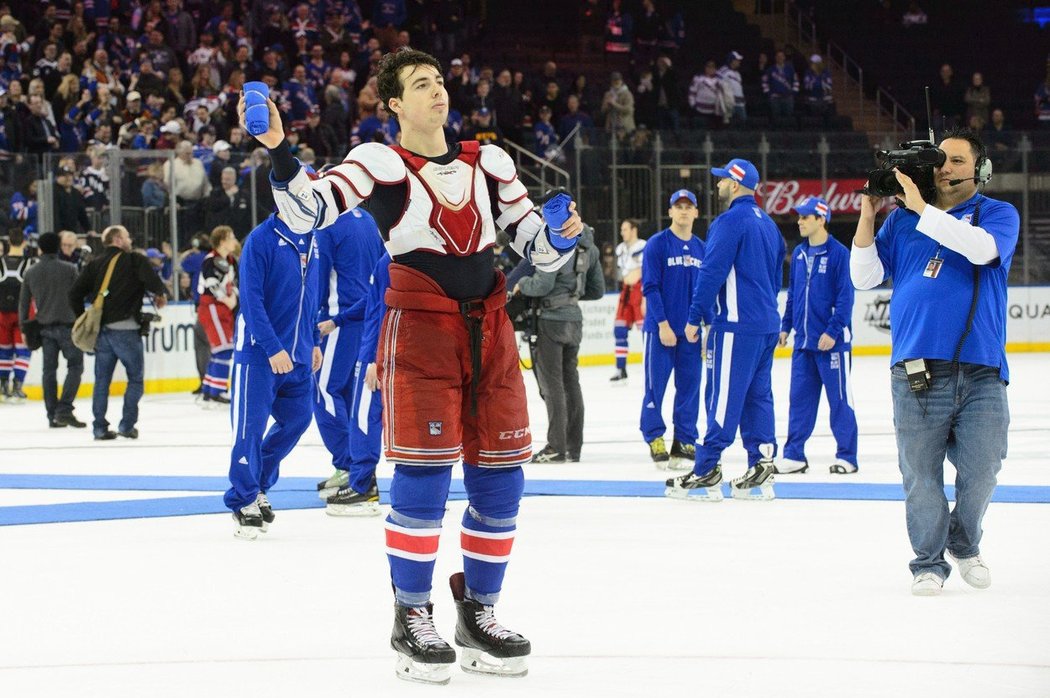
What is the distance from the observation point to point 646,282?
10.0m

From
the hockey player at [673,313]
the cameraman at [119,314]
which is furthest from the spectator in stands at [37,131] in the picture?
the hockey player at [673,313]

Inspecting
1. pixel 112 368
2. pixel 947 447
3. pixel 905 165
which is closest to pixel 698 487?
pixel 947 447

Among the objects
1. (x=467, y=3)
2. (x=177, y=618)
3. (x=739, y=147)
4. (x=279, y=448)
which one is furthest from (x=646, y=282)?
(x=467, y=3)

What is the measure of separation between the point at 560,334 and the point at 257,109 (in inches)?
229

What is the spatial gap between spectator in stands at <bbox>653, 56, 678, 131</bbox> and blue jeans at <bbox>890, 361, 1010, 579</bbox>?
1898 centimetres

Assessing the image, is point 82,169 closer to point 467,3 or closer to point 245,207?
point 245,207

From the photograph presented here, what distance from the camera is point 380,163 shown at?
4.73 meters

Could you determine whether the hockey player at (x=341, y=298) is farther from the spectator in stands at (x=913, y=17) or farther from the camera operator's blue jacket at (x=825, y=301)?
the spectator in stands at (x=913, y=17)

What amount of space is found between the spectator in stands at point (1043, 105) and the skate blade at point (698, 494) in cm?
1971

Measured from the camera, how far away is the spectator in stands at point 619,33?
2647 cm

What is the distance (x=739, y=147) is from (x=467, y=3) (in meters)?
7.27

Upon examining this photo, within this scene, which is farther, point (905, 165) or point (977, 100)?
point (977, 100)

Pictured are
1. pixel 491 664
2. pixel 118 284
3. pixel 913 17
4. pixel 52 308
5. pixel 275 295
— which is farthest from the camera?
pixel 913 17

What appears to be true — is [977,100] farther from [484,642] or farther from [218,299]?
[484,642]
